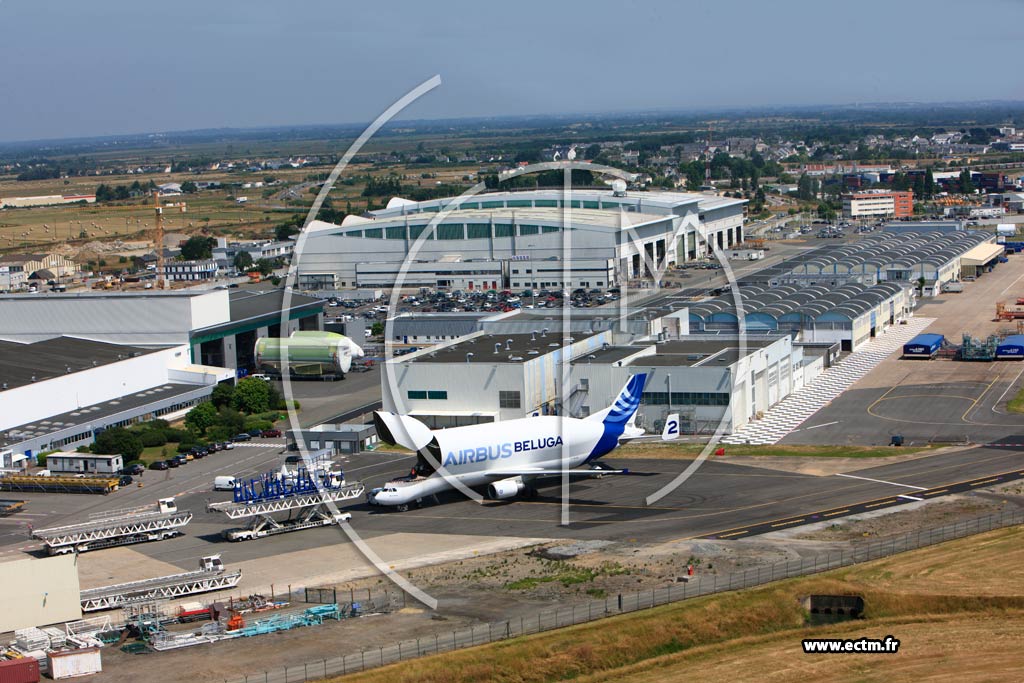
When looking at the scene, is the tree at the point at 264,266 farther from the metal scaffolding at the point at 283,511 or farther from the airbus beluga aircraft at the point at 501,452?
the metal scaffolding at the point at 283,511

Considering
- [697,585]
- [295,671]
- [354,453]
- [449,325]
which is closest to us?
[295,671]

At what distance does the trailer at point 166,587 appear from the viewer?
32.2 metres

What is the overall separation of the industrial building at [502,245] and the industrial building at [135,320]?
35.8 meters

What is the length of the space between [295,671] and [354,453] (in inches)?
955

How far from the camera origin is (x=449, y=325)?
76.9m

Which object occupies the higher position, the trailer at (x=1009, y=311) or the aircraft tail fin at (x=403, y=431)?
the aircraft tail fin at (x=403, y=431)

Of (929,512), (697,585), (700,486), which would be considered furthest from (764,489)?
(697,585)

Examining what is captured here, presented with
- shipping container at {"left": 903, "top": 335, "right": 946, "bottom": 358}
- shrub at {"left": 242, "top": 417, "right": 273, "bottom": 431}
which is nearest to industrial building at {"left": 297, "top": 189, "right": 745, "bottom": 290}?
shipping container at {"left": 903, "top": 335, "right": 946, "bottom": 358}

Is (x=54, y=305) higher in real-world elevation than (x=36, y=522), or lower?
higher

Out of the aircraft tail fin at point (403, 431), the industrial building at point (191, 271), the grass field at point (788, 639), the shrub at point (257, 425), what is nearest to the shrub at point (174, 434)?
the shrub at point (257, 425)

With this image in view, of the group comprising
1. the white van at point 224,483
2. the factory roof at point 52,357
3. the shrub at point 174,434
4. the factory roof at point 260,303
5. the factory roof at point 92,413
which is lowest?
the shrub at point 174,434

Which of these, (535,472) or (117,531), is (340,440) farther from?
(117,531)

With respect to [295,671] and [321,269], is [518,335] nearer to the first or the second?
[295,671]

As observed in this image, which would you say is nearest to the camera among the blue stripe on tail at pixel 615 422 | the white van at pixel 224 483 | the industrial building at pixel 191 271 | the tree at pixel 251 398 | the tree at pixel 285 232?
the blue stripe on tail at pixel 615 422
